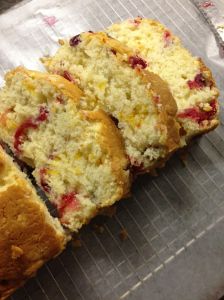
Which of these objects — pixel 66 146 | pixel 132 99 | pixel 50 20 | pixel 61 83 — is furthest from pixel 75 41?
pixel 50 20

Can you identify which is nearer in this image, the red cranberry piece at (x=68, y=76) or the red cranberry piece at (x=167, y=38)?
the red cranberry piece at (x=68, y=76)

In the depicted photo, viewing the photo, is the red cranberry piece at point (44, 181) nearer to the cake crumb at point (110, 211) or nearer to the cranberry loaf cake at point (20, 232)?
the cranberry loaf cake at point (20, 232)

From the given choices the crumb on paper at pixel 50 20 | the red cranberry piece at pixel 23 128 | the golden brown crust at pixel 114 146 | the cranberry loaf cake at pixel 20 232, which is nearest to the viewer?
the cranberry loaf cake at pixel 20 232

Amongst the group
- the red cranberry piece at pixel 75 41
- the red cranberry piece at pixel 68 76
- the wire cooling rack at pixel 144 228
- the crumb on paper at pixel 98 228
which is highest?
the red cranberry piece at pixel 75 41

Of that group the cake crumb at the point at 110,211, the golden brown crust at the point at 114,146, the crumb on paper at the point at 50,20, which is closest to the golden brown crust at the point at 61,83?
the golden brown crust at the point at 114,146

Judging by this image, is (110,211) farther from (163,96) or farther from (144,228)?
(163,96)

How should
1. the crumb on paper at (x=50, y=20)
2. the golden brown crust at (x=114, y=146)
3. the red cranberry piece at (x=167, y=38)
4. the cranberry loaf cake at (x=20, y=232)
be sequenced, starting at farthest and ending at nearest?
the crumb on paper at (x=50, y=20) < the red cranberry piece at (x=167, y=38) < the golden brown crust at (x=114, y=146) < the cranberry loaf cake at (x=20, y=232)

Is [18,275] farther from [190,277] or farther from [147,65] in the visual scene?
[147,65]

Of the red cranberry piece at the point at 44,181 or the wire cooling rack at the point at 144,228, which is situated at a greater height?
the red cranberry piece at the point at 44,181


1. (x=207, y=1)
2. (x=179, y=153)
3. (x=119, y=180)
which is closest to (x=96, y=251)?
(x=119, y=180)
